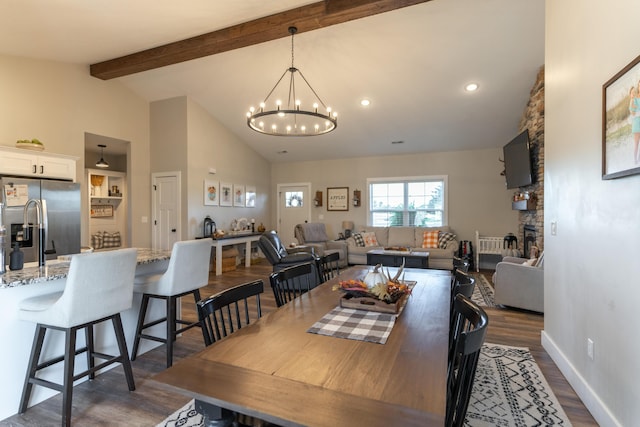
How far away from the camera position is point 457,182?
7.33 m

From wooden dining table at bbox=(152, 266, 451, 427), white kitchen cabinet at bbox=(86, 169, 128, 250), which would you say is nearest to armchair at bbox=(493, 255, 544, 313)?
wooden dining table at bbox=(152, 266, 451, 427)

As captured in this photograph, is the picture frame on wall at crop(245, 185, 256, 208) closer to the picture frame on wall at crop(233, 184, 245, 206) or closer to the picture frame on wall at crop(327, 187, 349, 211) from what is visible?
the picture frame on wall at crop(233, 184, 245, 206)

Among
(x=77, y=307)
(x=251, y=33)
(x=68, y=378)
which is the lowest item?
(x=68, y=378)

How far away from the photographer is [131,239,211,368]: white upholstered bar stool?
2586 millimetres

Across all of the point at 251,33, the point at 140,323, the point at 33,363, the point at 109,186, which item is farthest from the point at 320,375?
the point at 109,186

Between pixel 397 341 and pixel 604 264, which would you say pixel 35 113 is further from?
pixel 604 264

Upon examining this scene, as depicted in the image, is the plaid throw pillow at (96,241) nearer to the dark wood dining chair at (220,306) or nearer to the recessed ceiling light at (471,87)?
the dark wood dining chair at (220,306)

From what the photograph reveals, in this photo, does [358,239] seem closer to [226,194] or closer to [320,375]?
[226,194]

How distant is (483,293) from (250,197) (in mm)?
5439

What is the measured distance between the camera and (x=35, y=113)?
456cm

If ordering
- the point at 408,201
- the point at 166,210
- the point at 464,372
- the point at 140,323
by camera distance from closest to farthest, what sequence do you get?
the point at 464,372, the point at 140,323, the point at 166,210, the point at 408,201

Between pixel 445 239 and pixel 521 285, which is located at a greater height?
pixel 445 239

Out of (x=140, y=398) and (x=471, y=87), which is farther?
(x=471, y=87)

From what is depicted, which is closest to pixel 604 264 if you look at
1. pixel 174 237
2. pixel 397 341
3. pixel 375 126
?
pixel 397 341
